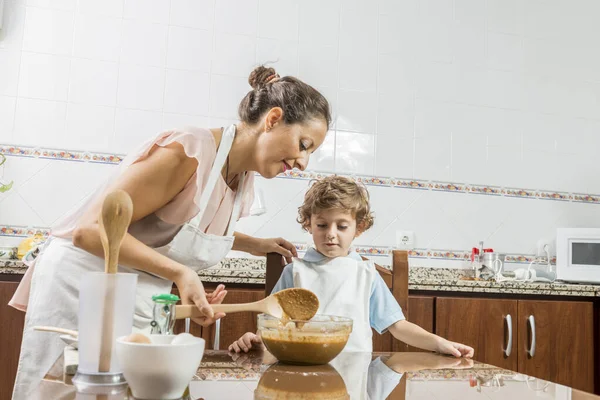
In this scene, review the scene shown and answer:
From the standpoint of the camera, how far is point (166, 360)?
629mm

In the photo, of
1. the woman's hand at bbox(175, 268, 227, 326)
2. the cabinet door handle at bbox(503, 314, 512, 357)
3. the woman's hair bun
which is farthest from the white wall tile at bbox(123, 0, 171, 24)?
the woman's hand at bbox(175, 268, 227, 326)

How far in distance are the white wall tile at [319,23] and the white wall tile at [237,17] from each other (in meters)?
0.25

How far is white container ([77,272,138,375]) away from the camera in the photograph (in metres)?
0.68

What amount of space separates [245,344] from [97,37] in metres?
2.19

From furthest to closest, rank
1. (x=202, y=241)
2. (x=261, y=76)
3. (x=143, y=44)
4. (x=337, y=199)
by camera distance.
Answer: (x=143, y=44) → (x=337, y=199) → (x=261, y=76) → (x=202, y=241)

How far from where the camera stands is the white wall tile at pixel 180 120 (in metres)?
2.87

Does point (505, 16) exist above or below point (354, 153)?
above

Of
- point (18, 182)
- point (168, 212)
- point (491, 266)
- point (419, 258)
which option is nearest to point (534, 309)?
point (491, 266)

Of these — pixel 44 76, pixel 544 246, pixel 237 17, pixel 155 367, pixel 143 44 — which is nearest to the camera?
pixel 155 367

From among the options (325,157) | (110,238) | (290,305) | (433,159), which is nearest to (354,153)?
(325,157)

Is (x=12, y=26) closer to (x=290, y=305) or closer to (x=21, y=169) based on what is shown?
(x=21, y=169)

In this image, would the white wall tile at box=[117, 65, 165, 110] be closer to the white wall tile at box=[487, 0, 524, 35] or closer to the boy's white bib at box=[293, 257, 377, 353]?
the boy's white bib at box=[293, 257, 377, 353]

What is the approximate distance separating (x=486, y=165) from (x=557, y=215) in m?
0.50

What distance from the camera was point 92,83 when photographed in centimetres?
283
